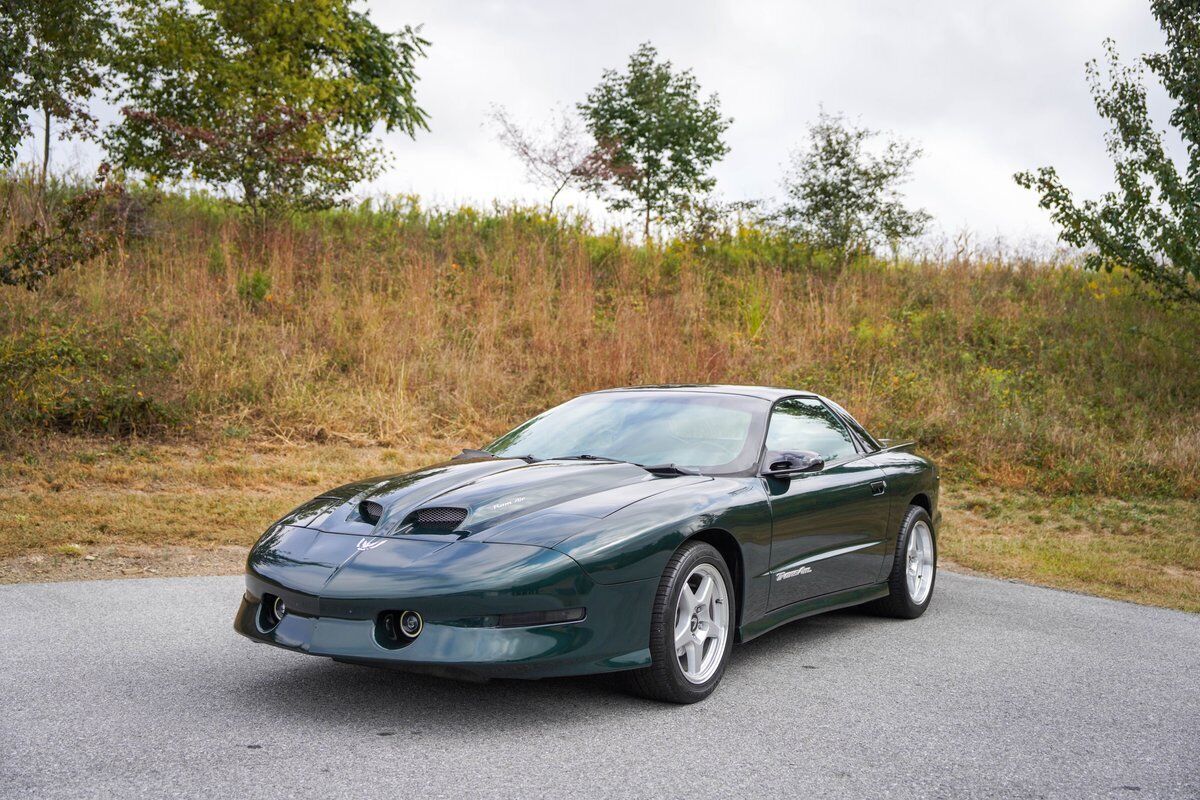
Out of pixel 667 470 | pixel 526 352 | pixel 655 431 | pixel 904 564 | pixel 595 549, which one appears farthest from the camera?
pixel 526 352

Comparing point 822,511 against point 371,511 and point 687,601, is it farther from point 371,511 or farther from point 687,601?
point 371,511

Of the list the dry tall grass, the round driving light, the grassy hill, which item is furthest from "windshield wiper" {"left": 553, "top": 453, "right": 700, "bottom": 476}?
the dry tall grass

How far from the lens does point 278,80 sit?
59.5 ft

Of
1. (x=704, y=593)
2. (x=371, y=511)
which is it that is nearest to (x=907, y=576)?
(x=704, y=593)

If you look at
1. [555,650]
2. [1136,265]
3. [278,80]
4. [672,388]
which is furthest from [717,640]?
[278,80]

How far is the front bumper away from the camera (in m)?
4.04

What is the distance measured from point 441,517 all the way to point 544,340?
1203 cm

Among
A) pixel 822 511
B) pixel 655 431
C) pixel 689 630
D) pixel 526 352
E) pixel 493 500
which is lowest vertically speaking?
pixel 689 630

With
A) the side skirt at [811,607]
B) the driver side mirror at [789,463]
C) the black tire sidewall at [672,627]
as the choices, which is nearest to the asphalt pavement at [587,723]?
the black tire sidewall at [672,627]

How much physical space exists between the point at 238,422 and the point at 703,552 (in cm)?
940

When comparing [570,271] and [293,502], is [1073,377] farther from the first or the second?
[293,502]

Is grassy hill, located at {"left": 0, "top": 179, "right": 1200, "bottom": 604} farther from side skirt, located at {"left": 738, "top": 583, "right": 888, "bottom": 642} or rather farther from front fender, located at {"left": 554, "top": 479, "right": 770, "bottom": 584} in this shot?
front fender, located at {"left": 554, "top": 479, "right": 770, "bottom": 584}

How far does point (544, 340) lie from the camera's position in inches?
648

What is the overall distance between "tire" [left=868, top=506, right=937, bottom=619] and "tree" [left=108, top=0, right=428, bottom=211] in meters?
13.6
